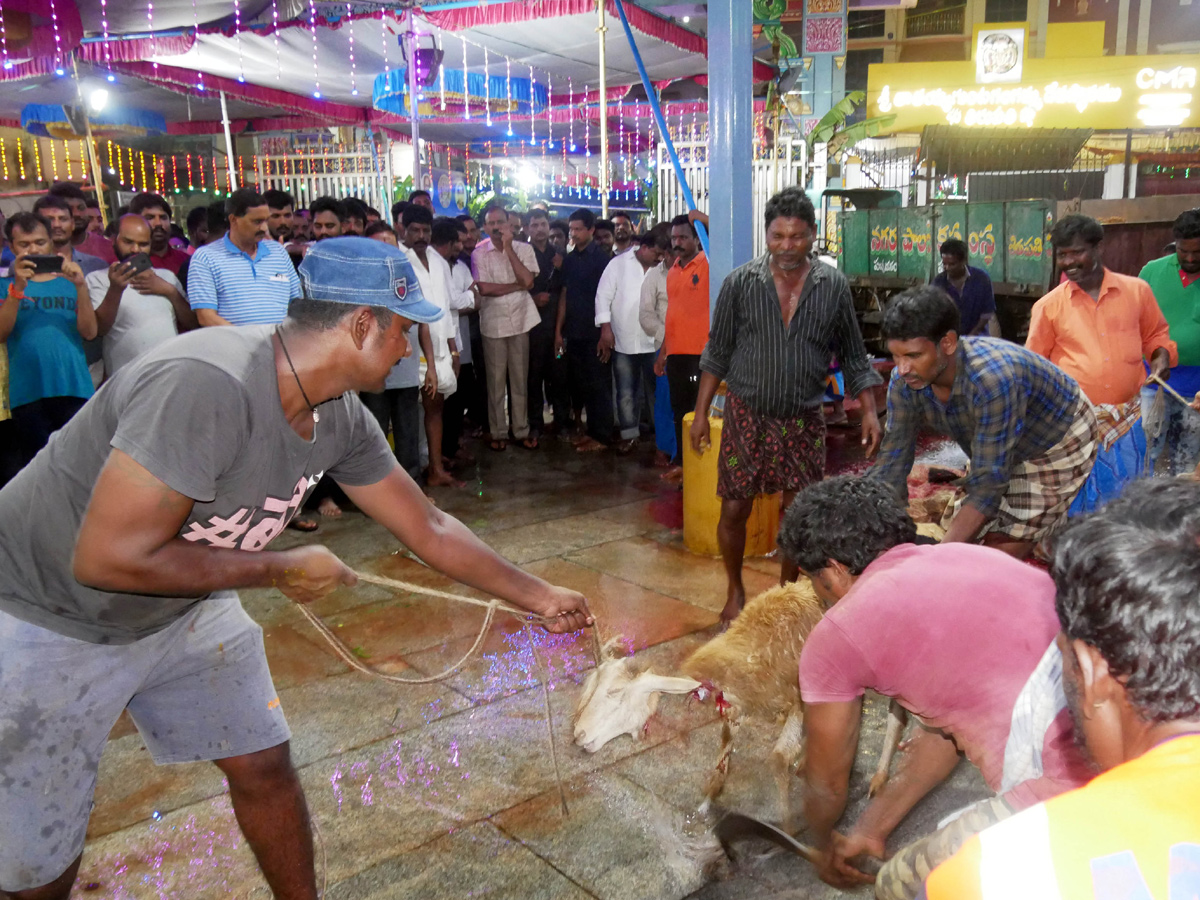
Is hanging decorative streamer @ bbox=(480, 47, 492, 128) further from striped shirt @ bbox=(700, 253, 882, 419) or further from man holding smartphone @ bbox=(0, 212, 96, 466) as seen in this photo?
striped shirt @ bbox=(700, 253, 882, 419)

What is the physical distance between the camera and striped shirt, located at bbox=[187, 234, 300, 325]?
5.71 metres

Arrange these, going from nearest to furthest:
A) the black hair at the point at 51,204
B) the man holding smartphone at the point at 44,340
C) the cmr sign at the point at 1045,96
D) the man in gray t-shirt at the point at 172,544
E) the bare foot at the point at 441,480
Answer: the man in gray t-shirt at the point at 172,544, the man holding smartphone at the point at 44,340, the black hair at the point at 51,204, the bare foot at the point at 441,480, the cmr sign at the point at 1045,96

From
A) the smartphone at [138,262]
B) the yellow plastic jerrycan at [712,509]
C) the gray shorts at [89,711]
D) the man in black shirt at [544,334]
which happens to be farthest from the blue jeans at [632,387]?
the gray shorts at [89,711]

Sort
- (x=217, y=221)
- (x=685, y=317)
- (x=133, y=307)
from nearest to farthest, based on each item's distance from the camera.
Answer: (x=133, y=307) → (x=217, y=221) → (x=685, y=317)

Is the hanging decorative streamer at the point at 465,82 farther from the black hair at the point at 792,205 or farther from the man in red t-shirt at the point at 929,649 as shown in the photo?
the man in red t-shirt at the point at 929,649

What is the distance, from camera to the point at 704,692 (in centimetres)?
405

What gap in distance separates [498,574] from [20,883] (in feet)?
4.56

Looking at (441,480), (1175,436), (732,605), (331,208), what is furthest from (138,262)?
(1175,436)

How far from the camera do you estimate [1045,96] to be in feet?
92.1

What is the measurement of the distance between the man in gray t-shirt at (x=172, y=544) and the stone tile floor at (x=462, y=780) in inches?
25.8

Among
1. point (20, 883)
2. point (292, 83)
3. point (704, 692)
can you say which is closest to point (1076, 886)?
point (20, 883)

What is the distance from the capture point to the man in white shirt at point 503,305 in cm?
863

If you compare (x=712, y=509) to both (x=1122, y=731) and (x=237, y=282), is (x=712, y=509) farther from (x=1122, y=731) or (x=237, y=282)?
(x=1122, y=731)

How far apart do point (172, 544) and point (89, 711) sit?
54 cm
